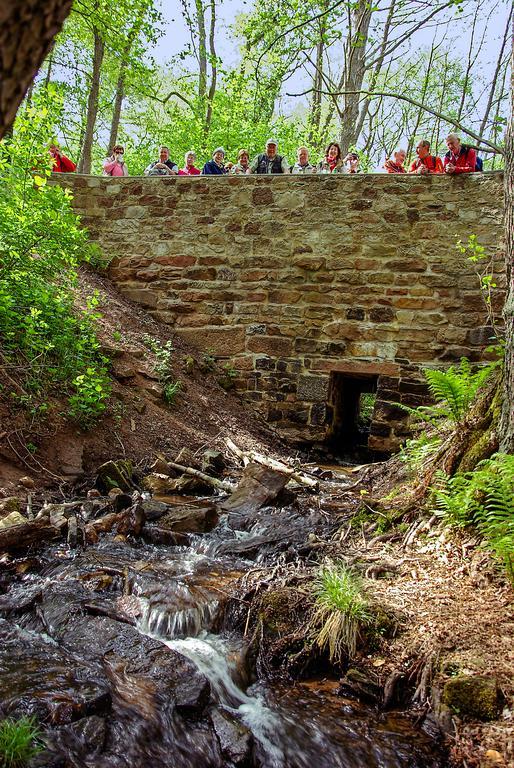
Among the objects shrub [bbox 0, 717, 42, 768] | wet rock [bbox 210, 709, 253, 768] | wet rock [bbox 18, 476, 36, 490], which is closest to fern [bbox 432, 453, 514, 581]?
wet rock [bbox 210, 709, 253, 768]

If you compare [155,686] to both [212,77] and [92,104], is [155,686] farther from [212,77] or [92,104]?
[212,77]

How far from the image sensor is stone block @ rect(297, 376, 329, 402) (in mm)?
7809

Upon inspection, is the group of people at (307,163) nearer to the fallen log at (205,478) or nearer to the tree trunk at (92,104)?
the tree trunk at (92,104)

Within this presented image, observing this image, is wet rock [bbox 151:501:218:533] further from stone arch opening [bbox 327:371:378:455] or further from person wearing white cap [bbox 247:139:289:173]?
person wearing white cap [bbox 247:139:289:173]

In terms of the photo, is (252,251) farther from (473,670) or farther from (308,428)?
(473,670)

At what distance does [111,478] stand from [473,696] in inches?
140

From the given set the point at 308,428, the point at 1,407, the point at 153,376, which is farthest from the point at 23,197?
the point at 308,428

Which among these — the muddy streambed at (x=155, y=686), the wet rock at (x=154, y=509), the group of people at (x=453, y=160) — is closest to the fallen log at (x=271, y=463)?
the wet rock at (x=154, y=509)

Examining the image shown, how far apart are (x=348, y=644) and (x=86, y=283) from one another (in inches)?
260

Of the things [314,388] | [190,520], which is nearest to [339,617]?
[190,520]

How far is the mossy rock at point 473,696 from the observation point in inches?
89.7

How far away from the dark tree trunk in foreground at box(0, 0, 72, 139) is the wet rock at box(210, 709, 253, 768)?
2475mm

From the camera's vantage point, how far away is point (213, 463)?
19.9ft

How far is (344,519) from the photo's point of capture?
179 inches
